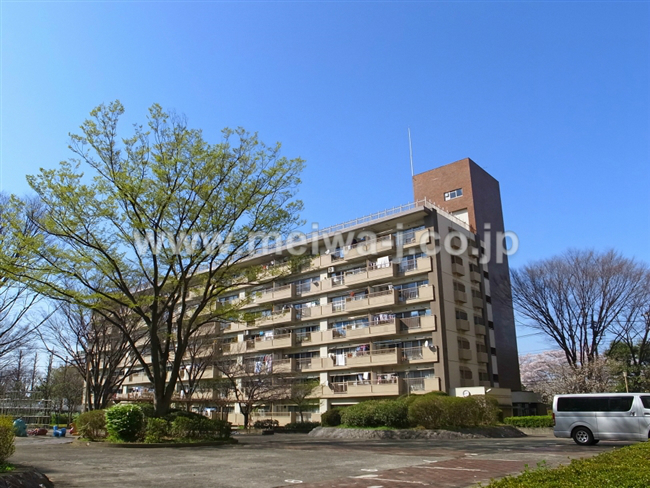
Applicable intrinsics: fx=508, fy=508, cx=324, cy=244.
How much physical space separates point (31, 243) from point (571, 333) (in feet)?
101

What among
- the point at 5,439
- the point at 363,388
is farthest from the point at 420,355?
the point at 5,439

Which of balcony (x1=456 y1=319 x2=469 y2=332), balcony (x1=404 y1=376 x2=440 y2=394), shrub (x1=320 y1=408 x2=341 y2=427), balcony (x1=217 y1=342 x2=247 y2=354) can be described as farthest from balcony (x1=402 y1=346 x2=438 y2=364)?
balcony (x1=217 y1=342 x2=247 y2=354)

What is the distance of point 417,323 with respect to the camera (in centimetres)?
3600

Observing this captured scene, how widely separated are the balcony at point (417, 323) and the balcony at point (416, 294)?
1243mm

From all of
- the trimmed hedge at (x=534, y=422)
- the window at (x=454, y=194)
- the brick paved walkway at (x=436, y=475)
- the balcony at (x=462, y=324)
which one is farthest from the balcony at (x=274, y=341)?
the brick paved walkway at (x=436, y=475)

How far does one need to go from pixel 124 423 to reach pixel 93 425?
8.23 ft

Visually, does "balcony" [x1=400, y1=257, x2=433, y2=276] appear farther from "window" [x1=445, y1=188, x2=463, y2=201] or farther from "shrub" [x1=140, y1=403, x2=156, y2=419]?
"shrub" [x1=140, y1=403, x2=156, y2=419]

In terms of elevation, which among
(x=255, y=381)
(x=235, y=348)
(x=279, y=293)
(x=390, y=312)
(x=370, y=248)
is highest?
(x=370, y=248)

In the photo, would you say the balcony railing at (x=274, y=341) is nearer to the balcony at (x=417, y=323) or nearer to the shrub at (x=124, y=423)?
the balcony at (x=417, y=323)

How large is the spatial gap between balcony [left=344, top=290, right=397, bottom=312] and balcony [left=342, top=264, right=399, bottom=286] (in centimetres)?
117

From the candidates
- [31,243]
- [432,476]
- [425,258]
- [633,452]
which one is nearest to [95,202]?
[31,243]

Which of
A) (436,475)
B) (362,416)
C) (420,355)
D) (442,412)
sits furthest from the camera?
(420,355)

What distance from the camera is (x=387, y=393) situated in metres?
35.8

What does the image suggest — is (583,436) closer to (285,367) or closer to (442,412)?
(442,412)
